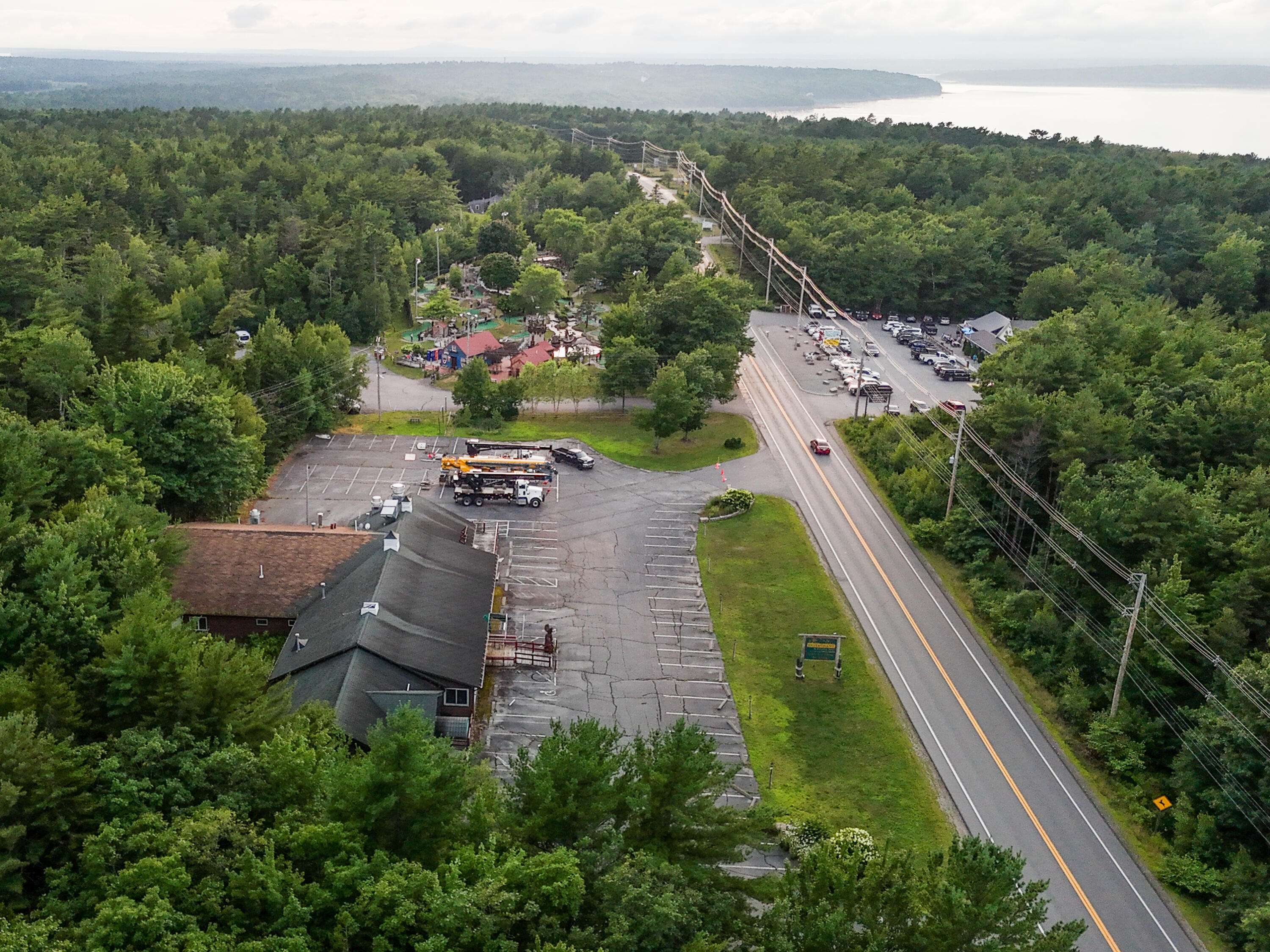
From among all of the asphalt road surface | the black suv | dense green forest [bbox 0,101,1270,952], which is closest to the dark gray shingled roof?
dense green forest [bbox 0,101,1270,952]

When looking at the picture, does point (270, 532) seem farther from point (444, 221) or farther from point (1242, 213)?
point (1242, 213)

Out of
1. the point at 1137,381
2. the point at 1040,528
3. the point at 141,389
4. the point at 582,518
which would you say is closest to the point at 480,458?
the point at 582,518

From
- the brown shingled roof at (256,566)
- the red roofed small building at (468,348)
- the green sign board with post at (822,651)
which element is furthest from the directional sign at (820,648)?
the red roofed small building at (468,348)

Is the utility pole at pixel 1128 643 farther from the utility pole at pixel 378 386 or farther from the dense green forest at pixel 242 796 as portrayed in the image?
the utility pole at pixel 378 386

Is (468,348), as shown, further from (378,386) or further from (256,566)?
(256,566)

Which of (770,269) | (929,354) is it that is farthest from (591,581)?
(770,269)

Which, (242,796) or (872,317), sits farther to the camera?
(872,317)
